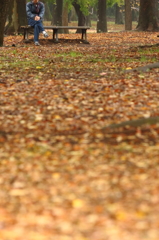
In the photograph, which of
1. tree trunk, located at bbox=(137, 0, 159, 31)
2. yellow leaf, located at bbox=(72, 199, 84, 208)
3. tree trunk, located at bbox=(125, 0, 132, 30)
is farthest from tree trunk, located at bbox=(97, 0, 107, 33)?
yellow leaf, located at bbox=(72, 199, 84, 208)

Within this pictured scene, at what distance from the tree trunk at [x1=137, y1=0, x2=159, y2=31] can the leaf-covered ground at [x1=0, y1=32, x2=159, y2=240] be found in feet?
58.5

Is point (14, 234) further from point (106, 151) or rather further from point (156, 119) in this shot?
point (156, 119)

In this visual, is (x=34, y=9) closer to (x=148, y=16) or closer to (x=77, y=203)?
(x=148, y=16)

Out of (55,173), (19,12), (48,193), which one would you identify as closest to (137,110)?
(55,173)

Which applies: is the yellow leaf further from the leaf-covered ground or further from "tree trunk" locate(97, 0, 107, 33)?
"tree trunk" locate(97, 0, 107, 33)

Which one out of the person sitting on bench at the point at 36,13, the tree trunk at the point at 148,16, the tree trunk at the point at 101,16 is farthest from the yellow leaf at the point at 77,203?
the tree trunk at the point at 101,16

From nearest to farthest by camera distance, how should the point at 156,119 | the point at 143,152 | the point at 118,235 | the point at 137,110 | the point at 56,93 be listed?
1. the point at 118,235
2. the point at 143,152
3. the point at 156,119
4. the point at 137,110
5. the point at 56,93

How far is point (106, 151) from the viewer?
676 cm

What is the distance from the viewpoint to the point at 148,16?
29828mm

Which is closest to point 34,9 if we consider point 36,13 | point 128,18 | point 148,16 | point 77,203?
point 36,13

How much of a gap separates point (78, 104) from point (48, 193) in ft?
12.7

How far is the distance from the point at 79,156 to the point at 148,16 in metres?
24.3

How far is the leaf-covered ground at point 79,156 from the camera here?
4817 mm

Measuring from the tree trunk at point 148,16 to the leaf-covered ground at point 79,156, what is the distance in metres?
17.8
